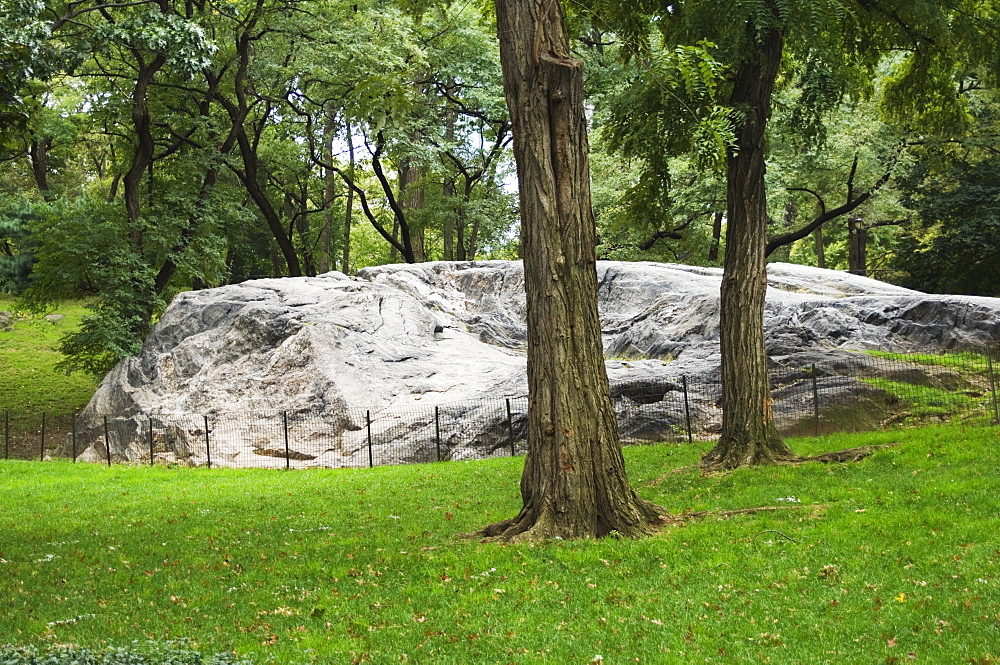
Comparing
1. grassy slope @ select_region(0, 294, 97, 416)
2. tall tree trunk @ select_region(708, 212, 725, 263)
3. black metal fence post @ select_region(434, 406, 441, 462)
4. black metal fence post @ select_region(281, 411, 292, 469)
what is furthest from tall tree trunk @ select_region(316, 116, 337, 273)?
black metal fence post @ select_region(434, 406, 441, 462)

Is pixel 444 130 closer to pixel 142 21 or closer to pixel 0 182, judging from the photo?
pixel 142 21

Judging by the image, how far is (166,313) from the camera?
25906mm

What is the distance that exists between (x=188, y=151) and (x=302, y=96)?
4.57 meters

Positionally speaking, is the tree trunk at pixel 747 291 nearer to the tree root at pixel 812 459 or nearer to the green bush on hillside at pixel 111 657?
the tree root at pixel 812 459

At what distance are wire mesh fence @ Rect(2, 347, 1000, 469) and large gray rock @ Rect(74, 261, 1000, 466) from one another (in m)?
0.05

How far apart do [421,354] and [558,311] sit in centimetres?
1454

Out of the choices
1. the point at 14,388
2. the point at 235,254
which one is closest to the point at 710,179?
the point at 235,254

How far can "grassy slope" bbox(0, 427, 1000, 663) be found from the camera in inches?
247

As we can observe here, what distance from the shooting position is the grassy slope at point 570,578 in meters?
6.27

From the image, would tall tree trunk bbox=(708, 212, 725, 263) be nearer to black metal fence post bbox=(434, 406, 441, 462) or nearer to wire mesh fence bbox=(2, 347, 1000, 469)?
wire mesh fence bbox=(2, 347, 1000, 469)

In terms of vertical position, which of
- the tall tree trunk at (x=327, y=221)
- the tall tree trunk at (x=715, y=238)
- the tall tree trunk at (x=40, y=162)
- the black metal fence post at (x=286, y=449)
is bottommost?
the black metal fence post at (x=286, y=449)

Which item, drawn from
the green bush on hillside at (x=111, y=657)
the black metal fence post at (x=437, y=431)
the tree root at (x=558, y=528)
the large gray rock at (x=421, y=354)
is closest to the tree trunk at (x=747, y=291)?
the tree root at (x=558, y=528)

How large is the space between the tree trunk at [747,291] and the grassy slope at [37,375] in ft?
86.9

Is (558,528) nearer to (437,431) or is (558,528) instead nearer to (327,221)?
(437,431)
